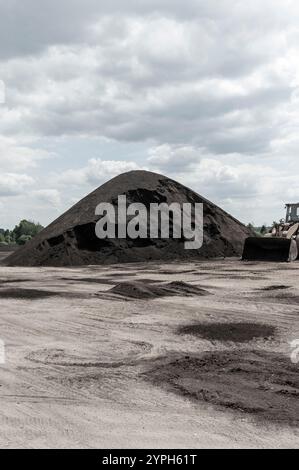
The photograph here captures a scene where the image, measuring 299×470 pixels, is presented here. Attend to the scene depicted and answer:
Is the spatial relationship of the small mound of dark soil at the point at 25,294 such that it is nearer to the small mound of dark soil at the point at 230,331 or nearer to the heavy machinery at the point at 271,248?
the small mound of dark soil at the point at 230,331

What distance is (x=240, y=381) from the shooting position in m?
5.09

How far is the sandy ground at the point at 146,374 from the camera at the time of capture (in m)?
3.77

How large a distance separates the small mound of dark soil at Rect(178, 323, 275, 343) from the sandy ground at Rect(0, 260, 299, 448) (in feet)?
0.09

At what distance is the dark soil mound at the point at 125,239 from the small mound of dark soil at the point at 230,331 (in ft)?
51.3

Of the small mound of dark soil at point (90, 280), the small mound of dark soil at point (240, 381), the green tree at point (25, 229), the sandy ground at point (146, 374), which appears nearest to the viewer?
the sandy ground at point (146, 374)

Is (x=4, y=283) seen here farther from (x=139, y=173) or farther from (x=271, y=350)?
(x=139, y=173)

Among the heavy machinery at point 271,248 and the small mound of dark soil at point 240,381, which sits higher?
the heavy machinery at point 271,248

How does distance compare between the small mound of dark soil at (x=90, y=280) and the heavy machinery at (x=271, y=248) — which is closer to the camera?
the small mound of dark soil at (x=90, y=280)

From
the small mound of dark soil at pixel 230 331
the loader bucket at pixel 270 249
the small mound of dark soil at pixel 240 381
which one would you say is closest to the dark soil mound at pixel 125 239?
the loader bucket at pixel 270 249

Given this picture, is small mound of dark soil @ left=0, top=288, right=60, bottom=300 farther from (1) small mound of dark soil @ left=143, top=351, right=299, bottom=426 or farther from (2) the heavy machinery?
(2) the heavy machinery

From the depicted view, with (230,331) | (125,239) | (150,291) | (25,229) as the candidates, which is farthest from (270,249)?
(25,229)

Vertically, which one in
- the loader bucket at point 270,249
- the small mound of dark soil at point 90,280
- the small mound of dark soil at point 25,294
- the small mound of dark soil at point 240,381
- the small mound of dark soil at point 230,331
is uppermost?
the loader bucket at point 270,249

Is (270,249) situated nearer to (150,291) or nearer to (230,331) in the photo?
(150,291)

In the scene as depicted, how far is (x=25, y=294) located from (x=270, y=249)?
13.1 metres
